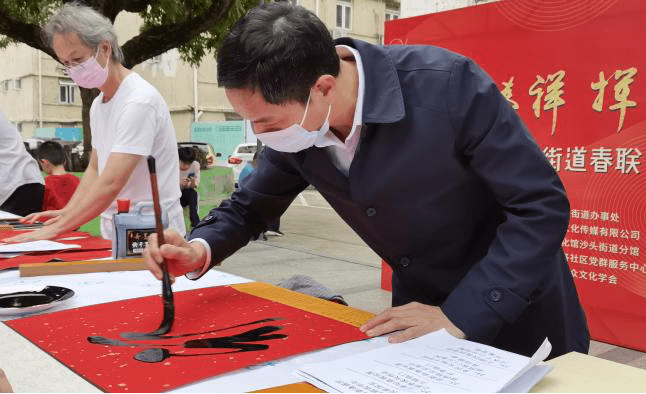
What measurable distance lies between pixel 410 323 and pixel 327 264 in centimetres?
446

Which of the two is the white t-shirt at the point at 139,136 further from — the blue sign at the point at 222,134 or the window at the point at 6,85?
the window at the point at 6,85

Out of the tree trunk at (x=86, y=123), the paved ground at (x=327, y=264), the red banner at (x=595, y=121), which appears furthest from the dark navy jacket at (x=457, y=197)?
the tree trunk at (x=86, y=123)

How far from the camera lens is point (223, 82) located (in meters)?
1.07

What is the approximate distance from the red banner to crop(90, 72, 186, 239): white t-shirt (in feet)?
7.46

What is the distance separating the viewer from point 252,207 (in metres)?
1.56

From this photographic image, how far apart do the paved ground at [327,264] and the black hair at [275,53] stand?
2.74m

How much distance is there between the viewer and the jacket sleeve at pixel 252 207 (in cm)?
150

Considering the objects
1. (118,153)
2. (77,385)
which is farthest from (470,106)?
(118,153)

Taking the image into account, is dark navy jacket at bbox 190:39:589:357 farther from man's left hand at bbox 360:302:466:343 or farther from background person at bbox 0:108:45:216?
background person at bbox 0:108:45:216

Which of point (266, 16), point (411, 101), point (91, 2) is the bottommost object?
point (411, 101)

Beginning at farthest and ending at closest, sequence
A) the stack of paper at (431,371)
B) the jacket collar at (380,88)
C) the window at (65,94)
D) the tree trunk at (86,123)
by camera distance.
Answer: the window at (65,94)
the tree trunk at (86,123)
the jacket collar at (380,88)
the stack of paper at (431,371)

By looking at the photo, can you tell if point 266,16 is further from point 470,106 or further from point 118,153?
point 118,153

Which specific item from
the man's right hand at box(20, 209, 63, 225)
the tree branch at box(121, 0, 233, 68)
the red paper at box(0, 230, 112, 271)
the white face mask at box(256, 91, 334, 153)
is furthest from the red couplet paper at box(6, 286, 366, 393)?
the tree branch at box(121, 0, 233, 68)

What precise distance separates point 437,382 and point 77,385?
0.53 metres
